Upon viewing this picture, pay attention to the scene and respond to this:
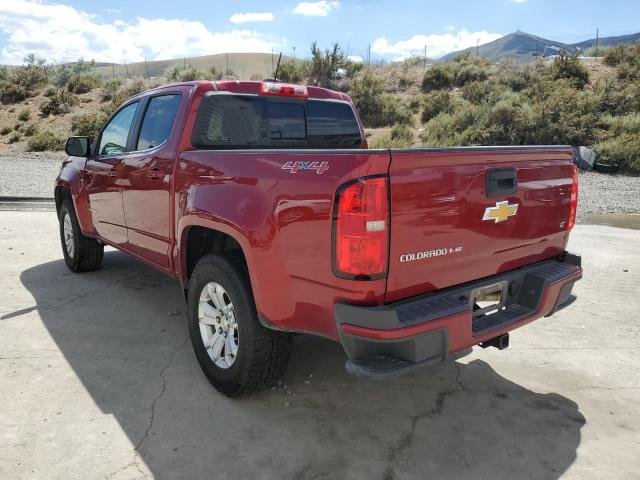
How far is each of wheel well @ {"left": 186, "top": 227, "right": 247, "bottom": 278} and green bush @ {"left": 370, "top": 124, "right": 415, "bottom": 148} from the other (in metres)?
15.4

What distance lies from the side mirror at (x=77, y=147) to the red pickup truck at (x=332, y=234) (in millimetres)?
1282

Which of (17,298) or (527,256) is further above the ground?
(527,256)

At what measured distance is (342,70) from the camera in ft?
98.4

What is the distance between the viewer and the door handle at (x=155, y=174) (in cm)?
381

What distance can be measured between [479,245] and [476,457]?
109 centimetres

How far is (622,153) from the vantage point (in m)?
15.2

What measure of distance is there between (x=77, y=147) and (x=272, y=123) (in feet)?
7.66

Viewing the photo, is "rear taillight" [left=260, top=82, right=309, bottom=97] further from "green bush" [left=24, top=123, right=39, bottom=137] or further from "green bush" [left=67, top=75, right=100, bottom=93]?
"green bush" [left=67, top=75, right=100, bottom=93]

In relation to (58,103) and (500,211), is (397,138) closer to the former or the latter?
(500,211)

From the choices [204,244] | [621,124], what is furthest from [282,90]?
[621,124]

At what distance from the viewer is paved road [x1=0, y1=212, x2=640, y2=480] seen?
8.65 ft

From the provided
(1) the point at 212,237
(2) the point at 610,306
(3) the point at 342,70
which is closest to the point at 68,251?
(1) the point at 212,237

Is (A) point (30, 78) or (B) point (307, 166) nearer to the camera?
(B) point (307, 166)

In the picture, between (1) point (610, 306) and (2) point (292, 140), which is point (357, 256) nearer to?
(2) point (292, 140)
